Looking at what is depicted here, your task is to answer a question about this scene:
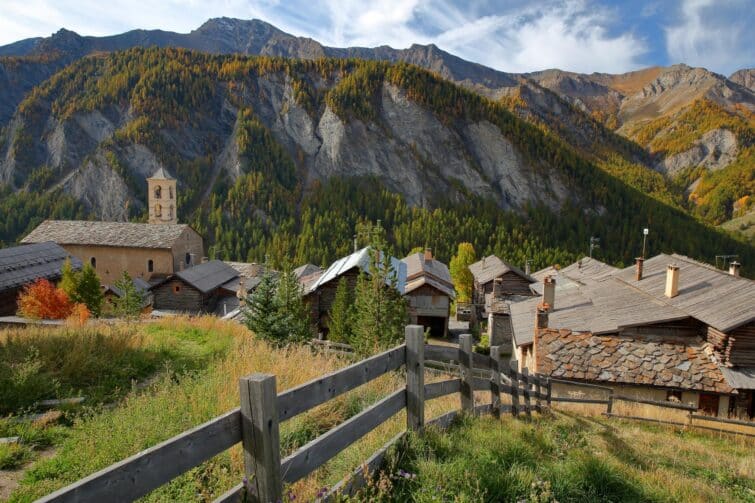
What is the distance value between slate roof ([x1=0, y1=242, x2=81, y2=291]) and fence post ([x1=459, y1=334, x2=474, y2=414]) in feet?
87.6

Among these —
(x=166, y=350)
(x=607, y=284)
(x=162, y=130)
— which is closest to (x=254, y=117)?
(x=162, y=130)

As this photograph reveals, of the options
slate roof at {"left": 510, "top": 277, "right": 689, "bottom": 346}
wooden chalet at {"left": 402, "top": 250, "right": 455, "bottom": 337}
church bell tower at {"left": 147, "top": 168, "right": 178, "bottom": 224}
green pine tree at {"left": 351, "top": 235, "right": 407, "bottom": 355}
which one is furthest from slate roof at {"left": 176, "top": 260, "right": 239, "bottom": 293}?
slate roof at {"left": 510, "top": 277, "right": 689, "bottom": 346}

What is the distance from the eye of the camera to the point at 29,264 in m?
26.1

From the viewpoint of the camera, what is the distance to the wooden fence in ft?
7.39

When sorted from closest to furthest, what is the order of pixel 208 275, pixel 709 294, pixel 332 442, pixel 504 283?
pixel 332 442
pixel 709 294
pixel 208 275
pixel 504 283

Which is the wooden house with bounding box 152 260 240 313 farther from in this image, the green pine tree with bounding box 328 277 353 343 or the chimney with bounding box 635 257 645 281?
the chimney with bounding box 635 257 645 281

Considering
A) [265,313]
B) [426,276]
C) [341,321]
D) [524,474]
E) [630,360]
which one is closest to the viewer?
[524,474]

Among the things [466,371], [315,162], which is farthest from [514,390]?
[315,162]

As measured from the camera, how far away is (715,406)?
17.3 m

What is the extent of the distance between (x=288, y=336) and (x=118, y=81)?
140m

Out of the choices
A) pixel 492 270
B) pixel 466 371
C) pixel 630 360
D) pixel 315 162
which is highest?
pixel 315 162

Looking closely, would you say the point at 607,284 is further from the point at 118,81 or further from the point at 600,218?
the point at 118,81

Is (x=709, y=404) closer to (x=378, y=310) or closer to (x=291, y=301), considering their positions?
(x=378, y=310)

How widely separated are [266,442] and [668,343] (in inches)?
844
